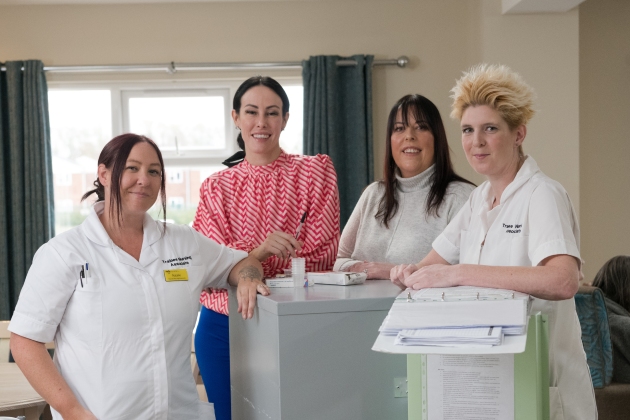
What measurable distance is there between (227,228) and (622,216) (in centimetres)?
353

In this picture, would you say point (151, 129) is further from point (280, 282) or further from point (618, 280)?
point (280, 282)

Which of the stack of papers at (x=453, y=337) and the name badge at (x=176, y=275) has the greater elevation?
the name badge at (x=176, y=275)

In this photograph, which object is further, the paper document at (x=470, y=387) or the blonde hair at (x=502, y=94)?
the blonde hair at (x=502, y=94)

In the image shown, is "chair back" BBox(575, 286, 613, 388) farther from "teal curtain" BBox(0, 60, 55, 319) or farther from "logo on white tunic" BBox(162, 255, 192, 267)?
"teal curtain" BBox(0, 60, 55, 319)

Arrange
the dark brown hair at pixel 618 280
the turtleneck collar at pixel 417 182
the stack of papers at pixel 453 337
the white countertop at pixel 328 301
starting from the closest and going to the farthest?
the stack of papers at pixel 453 337 → the white countertop at pixel 328 301 → the turtleneck collar at pixel 417 182 → the dark brown hair at pixel 618 280

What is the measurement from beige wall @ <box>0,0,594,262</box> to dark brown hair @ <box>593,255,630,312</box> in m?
1.34

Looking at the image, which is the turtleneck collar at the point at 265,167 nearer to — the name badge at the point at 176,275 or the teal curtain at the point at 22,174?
the name badge at the point at 176,275

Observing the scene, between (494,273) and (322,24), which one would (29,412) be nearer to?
(494,273)

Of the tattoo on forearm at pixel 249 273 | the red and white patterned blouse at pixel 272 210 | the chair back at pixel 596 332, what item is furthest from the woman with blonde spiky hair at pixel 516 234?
the chair back at pixel 596 332

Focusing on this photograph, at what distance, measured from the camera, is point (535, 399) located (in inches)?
46.7

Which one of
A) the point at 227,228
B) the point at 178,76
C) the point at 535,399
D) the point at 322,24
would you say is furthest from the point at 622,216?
the point at 535,399

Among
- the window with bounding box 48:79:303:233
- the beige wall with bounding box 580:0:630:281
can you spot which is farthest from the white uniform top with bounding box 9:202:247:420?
the beige wall with bounding box 580:0:630:281

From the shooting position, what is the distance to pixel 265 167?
1979 millimetres

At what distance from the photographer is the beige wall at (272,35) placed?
4.62 metres
